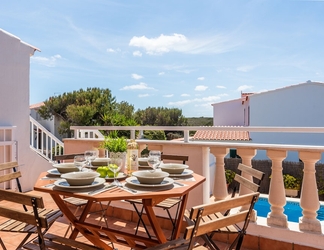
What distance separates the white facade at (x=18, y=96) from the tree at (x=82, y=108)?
997cm

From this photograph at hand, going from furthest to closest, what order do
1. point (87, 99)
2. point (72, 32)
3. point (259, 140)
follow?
1. point (87, 99)
2. point (259, 140)
3. point (72, 32)

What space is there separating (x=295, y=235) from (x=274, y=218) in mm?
199

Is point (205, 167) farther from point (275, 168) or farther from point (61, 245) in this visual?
point (61, 245)

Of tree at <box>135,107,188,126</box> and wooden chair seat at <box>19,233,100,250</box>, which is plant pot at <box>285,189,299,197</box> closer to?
wooden chair seat at <box>19,233,100,250</box>

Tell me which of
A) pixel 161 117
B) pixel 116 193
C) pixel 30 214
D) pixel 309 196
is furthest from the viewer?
pixel 161 117

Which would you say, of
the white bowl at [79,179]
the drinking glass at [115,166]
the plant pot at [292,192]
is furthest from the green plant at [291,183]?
the white bowl at [79,179]

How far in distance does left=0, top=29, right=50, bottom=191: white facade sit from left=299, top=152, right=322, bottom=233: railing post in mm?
4257

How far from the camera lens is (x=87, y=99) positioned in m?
16.1

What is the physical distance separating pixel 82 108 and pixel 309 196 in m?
14.1

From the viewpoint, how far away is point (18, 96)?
4559 mm

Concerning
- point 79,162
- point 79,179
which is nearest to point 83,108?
point 79,162

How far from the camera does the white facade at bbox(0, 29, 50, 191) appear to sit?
431cm

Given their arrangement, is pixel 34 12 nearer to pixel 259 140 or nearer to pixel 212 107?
pixel 259 140

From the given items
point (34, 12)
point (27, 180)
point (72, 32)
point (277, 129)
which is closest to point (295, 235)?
point (277, 129)
